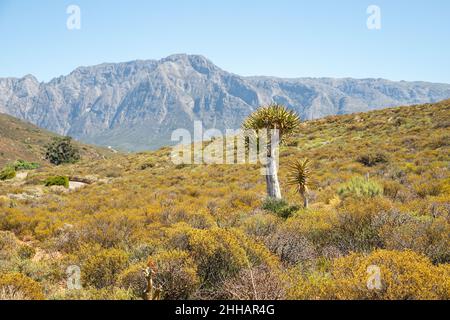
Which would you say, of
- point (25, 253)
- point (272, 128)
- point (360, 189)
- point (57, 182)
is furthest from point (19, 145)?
point (360, 189)

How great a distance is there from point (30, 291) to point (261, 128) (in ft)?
41.0

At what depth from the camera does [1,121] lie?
141 meters

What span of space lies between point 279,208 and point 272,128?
13.9 ft

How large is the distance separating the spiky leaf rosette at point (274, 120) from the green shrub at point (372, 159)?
418 inches

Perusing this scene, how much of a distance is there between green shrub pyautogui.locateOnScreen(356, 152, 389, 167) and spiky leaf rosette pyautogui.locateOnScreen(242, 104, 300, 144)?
1061 cm

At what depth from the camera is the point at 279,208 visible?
530 inches

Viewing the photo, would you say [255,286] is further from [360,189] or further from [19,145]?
[19,145]

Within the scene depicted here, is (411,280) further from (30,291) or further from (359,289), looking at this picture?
(30,291)

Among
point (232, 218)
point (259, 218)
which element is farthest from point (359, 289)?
point (232, 218)

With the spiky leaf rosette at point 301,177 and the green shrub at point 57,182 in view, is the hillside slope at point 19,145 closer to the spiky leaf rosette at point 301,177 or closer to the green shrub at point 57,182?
the green shrub at point 57,182

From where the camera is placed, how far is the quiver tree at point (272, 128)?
15.8 metres

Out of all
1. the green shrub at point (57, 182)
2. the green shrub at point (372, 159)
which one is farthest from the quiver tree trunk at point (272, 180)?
the green shrub at point (57, 182)

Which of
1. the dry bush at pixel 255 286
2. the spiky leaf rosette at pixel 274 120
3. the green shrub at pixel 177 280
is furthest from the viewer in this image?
the spiky leaf rosette at pixel 274 120

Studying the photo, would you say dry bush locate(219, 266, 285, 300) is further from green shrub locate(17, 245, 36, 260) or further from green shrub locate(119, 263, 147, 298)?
green shrub locate(17, 245, 36, 260)
